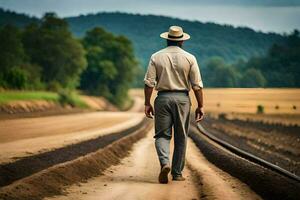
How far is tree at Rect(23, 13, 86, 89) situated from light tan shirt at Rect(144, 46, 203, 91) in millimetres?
92440

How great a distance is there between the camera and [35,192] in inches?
439

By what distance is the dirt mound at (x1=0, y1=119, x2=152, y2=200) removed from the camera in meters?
10.7

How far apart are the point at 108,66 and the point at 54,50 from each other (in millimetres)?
22970

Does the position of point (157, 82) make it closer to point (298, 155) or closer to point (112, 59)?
point (298, 155)

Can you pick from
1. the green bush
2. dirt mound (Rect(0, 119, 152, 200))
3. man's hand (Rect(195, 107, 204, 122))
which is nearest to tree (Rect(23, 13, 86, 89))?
the green bush

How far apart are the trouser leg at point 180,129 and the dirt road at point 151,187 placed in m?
0.31

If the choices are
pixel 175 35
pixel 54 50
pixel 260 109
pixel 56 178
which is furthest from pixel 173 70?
pixel 54 50

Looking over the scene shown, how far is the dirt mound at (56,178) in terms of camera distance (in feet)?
35.2

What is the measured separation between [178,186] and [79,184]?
60.6 inches

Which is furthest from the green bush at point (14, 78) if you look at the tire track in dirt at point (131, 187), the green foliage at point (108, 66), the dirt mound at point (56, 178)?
the tire track in dirt at point (131, 187)

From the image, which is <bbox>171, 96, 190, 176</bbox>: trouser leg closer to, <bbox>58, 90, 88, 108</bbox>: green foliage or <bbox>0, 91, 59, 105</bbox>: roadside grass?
<bbox>0, 91, 59, 105</bbox>: roadside grass

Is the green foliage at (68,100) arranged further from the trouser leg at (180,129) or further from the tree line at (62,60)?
the trouser leg at (180,129)

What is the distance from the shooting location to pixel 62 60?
10812 cm

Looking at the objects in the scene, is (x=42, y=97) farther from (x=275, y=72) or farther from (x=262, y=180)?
(x=262, y=180)
